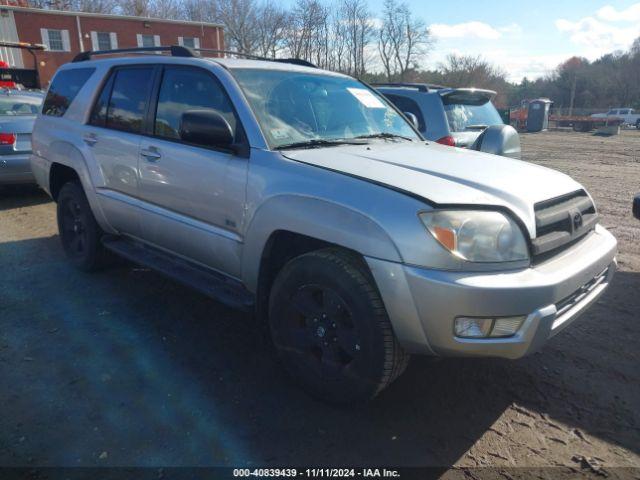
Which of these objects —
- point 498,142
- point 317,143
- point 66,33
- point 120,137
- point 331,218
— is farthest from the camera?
point 66,33

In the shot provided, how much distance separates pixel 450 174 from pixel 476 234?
20.1 inches

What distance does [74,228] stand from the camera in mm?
4812

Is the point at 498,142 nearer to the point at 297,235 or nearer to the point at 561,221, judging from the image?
the point at 561,221

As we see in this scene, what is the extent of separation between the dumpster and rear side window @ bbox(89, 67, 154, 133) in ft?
118

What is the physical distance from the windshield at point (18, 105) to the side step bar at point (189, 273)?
5.30 meters

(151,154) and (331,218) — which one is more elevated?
(151,154)

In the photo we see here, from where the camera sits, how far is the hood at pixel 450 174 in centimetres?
235

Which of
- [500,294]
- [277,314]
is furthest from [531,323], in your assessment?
[277,314]

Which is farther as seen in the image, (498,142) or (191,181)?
(498,142)

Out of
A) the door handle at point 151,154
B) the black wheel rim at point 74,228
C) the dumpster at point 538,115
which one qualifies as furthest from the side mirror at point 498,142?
the dumpster at point 538,115

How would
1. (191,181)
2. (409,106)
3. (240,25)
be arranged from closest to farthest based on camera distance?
1. (191,181)
2. (409,106)
3. (240,25)

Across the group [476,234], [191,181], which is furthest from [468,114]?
[476,234]

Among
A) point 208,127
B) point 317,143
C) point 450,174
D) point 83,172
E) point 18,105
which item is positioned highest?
point 18,105

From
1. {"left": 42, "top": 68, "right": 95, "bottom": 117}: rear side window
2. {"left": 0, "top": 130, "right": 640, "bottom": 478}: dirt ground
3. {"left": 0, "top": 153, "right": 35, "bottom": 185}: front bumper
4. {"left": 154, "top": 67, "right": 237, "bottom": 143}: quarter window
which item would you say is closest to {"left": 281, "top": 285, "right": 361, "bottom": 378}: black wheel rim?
{"left": 0, "top": 130, "right": 640, "bottom": 478}: dirt ground
